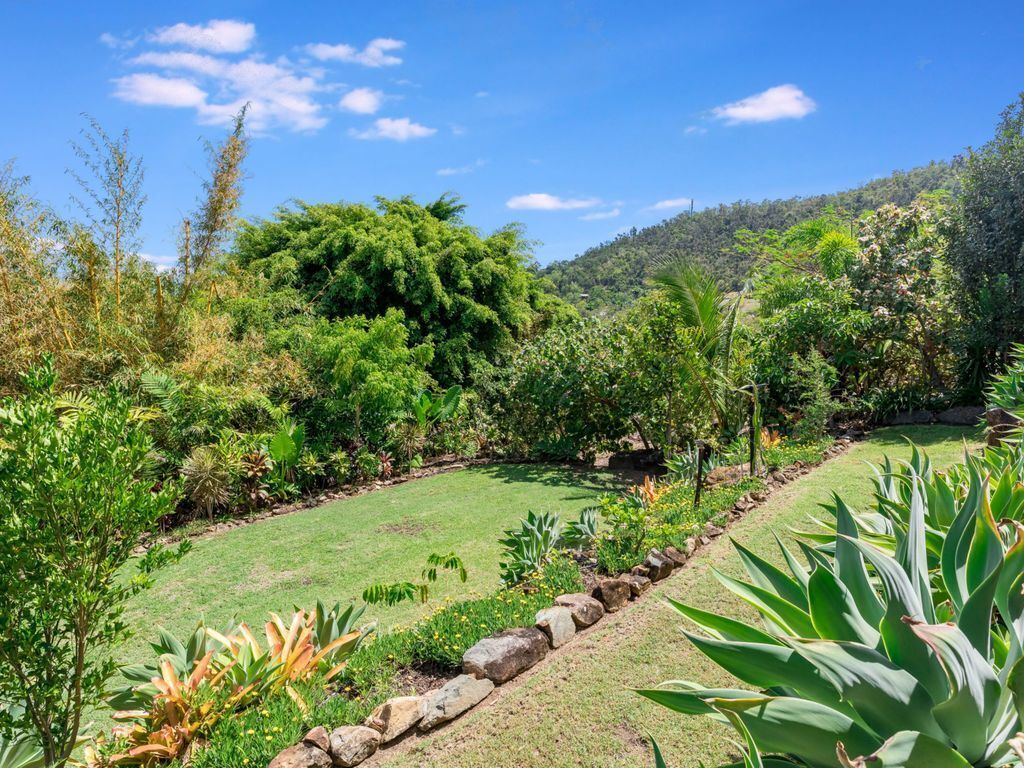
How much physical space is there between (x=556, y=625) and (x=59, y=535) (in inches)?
113

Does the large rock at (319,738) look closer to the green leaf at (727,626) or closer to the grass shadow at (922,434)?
the green leaf at (727,626)

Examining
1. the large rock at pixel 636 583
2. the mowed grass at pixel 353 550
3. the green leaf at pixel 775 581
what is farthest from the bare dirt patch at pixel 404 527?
the green leaf at pixel 775 581

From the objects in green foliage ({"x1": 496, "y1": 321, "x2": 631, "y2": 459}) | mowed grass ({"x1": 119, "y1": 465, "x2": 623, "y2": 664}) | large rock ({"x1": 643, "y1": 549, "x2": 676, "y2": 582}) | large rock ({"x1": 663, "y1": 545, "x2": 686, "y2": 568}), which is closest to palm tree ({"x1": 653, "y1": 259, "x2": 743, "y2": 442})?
green foliage ({"x1": 496, "y1": 321, "x2": 631, "y2": 459})

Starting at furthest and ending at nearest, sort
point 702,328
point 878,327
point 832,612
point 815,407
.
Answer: point 878,327 → point 815,407 → point 702,328 → point 832,612

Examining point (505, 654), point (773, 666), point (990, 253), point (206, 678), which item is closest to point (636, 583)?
point (505, 654)

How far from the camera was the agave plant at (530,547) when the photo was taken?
16.8 ft

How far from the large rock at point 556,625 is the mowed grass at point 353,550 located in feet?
4.73

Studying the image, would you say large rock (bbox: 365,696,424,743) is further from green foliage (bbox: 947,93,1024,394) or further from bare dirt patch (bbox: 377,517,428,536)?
green foliage (bbox: 947,93,1024,394)

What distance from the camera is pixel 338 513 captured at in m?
8.66

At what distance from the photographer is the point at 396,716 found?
3219 millimetres

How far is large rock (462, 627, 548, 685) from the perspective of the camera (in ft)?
12.0

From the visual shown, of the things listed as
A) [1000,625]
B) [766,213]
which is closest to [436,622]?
[1000,625]

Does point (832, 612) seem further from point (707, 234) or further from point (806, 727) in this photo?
point (707, 234)

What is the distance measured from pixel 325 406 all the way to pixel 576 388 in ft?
14.4
